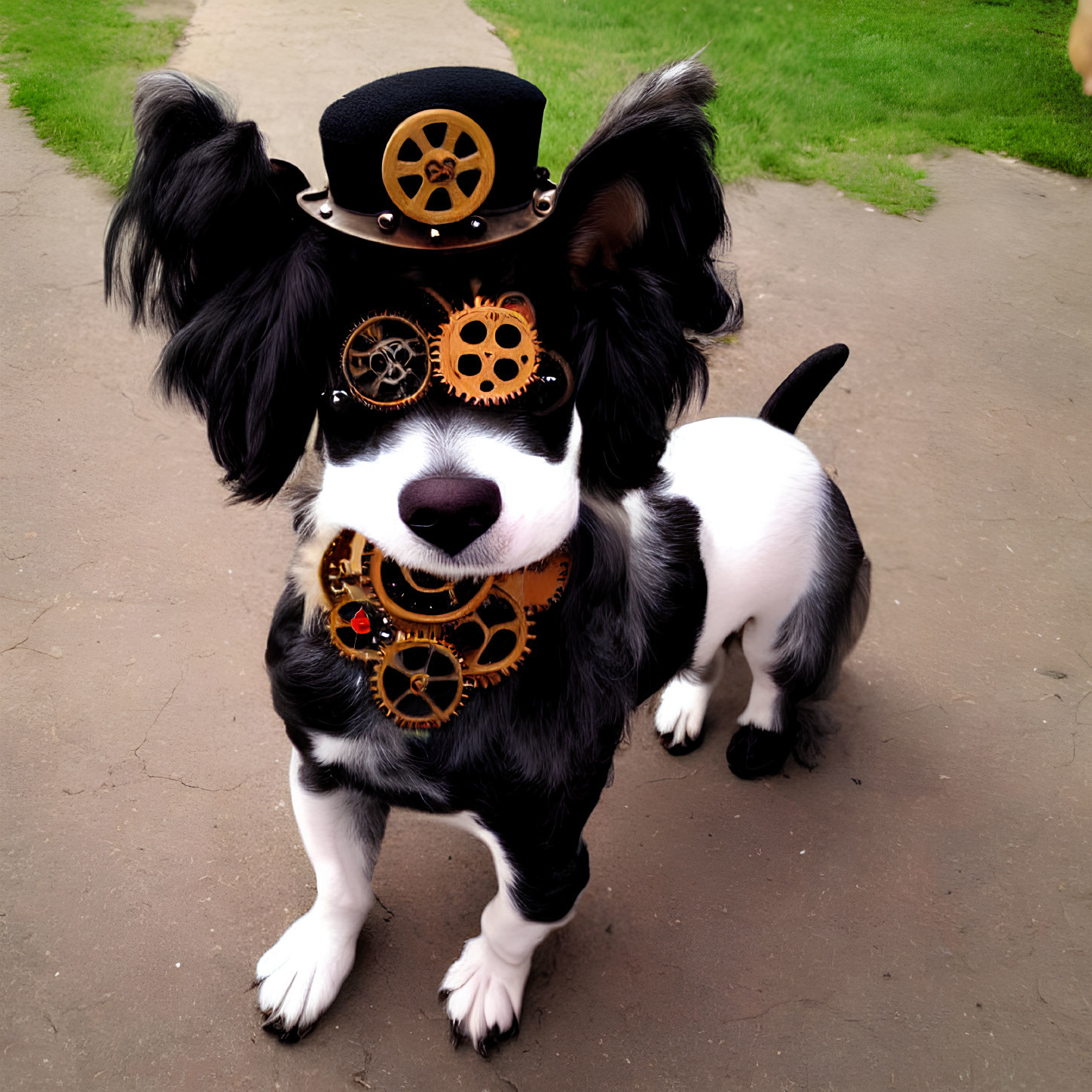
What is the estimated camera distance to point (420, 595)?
1.18 m

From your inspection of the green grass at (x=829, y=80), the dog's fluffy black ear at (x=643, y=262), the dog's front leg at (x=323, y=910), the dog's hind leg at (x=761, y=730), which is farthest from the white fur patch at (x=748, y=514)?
the green grass at (x=829, y=80)

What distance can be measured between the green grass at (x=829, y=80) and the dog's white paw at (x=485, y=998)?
340cm

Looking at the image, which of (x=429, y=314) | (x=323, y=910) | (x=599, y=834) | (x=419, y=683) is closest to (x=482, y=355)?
(x=429, y=314)

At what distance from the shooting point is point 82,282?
3.37 metres

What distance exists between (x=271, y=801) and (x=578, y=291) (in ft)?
4.49

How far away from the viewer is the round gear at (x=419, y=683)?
122 cm

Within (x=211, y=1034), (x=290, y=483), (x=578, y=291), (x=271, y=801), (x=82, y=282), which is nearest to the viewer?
(x=578, y=291)

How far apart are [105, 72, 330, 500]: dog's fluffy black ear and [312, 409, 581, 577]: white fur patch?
136 millimetres

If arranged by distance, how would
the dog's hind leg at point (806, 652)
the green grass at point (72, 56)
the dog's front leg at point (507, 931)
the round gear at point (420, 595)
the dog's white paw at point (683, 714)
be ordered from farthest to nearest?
the green grass at point (72, 56)
the dog's white paw at point (683, 714)
the dog's hind leg at point (806, 652)
the dog's front leg at point (507, 931)
the round gear at point (420, 595)

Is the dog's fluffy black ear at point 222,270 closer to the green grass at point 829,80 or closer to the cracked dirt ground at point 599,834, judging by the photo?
the cracked dirt ground at point 599,834

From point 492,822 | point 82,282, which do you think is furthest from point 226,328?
point 82,282

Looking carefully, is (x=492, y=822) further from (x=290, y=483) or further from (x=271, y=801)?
(x=271, y=801)

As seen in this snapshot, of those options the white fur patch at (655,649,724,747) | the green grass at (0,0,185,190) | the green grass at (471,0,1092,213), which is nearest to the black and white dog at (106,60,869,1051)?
the white fur patch at (655,649,724,747)

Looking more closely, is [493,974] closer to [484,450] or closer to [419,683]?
[419,683]
